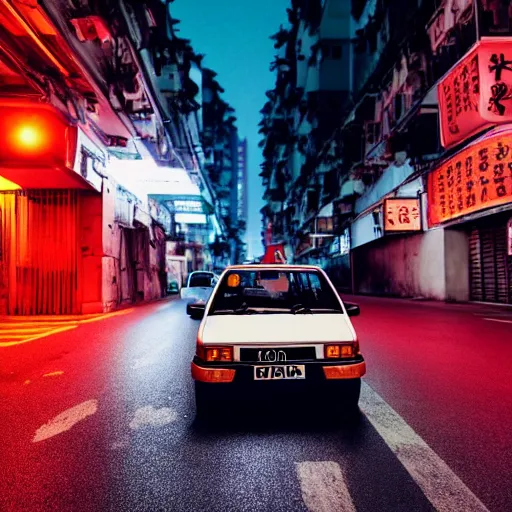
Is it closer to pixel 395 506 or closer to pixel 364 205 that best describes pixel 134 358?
pixel 395 506

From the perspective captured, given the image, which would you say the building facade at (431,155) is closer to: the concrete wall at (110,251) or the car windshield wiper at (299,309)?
the car windshield wiper at (299,309)

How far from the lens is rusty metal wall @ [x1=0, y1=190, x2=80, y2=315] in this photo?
1425cm

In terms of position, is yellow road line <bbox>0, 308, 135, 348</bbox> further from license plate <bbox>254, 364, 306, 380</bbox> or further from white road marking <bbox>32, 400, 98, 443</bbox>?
license plate <bbox>254, 364, 306, 380</bbox>

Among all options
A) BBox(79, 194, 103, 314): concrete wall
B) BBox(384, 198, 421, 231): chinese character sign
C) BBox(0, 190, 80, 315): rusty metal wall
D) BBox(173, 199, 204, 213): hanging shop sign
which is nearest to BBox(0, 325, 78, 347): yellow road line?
BBox(79, 194, 103, 314): concrete wall

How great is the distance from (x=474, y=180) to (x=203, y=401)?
1322cm

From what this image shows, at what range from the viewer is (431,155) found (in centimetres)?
1788

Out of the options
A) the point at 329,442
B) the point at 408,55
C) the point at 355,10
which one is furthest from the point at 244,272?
the point at 355,10

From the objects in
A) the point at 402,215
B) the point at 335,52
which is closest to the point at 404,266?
the point at 402,215

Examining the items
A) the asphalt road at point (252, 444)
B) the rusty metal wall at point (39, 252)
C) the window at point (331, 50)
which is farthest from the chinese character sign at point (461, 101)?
the window at point (331, 50)

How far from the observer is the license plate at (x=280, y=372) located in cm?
356

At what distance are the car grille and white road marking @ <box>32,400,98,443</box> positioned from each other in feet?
5.59

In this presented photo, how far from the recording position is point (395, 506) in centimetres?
231

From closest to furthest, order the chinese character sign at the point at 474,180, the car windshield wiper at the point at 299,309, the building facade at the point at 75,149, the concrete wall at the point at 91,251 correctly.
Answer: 1. the car windshield wiper at the point at 299,309
2. the building facade at the point at 75,149
3. the chinese character sign at the point at 474,180
4. the concrete wall at the point at 91,251

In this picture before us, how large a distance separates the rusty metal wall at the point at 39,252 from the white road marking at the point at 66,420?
11264 millimetres
